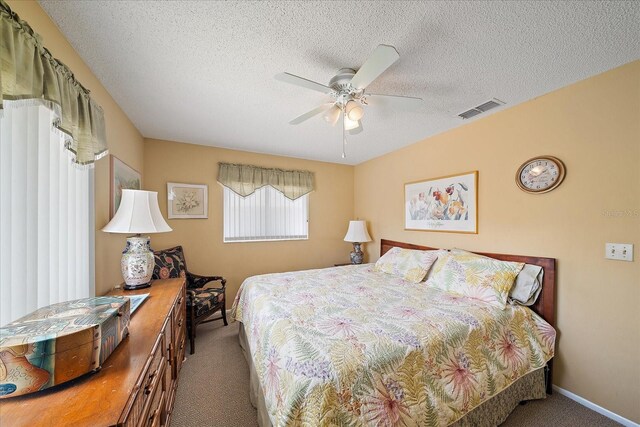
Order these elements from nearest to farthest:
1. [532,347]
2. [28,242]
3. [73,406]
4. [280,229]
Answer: [73,406] → [28,242] → [532,347] → [280,229]

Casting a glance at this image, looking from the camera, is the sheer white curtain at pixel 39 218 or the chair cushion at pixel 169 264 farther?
the chair cushion at pixel 169 264

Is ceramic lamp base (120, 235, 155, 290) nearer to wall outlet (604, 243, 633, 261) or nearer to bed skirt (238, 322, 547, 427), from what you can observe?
bed skirt (238, 322, 547, 427)

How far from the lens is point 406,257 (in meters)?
2.84

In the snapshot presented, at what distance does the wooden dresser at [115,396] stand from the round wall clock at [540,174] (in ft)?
9.62

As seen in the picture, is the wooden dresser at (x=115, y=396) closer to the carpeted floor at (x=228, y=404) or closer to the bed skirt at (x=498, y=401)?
the carpeted floor at (x=228, y=404)

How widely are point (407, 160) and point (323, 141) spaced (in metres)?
1.23

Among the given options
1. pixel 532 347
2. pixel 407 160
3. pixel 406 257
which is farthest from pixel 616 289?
pixel 407 160

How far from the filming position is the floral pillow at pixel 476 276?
76.8 inches

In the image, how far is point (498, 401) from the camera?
160 centimetres

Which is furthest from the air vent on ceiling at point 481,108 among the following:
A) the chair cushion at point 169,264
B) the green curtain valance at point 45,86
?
the chair cushion at point 169,264

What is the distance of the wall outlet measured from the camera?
5.25 feet

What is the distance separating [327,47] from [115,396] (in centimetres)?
190

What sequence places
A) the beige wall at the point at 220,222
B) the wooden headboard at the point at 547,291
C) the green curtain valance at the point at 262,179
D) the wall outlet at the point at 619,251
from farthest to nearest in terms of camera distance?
the green curtain valance at the point at 262,179
the beige wall at the point at 220,222
the wooden headboard at the point at 547,291
the wall outlet at the point at 619,251

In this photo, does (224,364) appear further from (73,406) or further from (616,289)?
(616,289)
